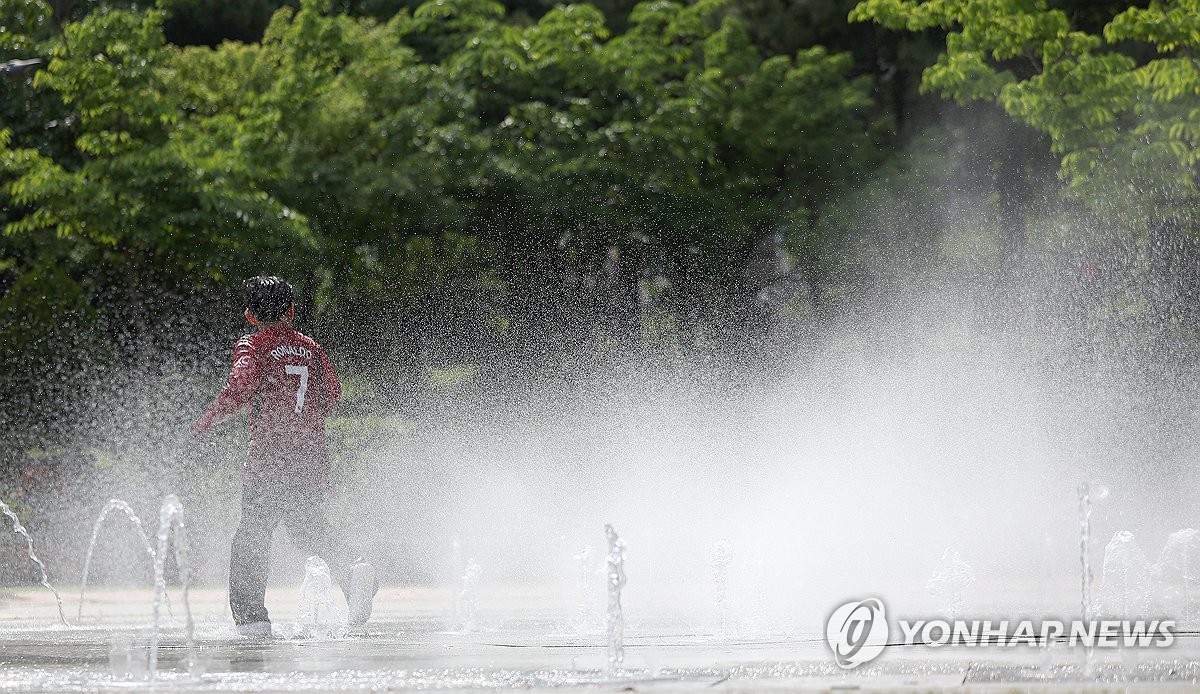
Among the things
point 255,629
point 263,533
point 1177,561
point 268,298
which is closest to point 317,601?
point 263,533

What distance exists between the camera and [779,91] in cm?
2245

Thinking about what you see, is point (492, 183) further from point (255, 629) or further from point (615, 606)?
point (615, 606)

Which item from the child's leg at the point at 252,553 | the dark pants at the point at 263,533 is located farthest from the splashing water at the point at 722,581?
the child's leg at the point at 252,553

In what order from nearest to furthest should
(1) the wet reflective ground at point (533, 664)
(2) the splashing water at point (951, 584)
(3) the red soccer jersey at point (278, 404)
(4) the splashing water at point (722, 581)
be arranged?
(1) the wet reflective ground at point (533, 664) → (3) the red soccer jersey at point (278, 404) → (2) the splashing water at point (951, 584) → (4) the splashing water at point (722, 581)

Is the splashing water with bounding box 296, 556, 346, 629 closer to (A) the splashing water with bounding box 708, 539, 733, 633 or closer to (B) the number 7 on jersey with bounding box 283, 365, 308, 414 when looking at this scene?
(B) the number 7 on jersey with bounding box 283, 365, 308, 414

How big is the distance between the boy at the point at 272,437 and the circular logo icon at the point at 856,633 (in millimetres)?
2587

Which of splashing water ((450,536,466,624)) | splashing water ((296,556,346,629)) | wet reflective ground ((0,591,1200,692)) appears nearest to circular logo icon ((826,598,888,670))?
wet reflective ground ((0,591,1200,692))

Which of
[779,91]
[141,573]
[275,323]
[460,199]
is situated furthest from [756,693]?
[779,91]

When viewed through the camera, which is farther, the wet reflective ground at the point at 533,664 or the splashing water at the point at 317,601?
the splashing water at the point at 317,601

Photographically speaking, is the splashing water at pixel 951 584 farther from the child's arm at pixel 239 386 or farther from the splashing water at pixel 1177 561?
the child's arm at pixel 239 386

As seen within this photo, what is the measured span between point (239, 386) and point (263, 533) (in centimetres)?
71

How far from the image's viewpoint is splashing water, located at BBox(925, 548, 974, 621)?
9.91m

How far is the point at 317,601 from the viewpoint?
10.0 m

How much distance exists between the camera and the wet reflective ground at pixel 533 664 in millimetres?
5281
